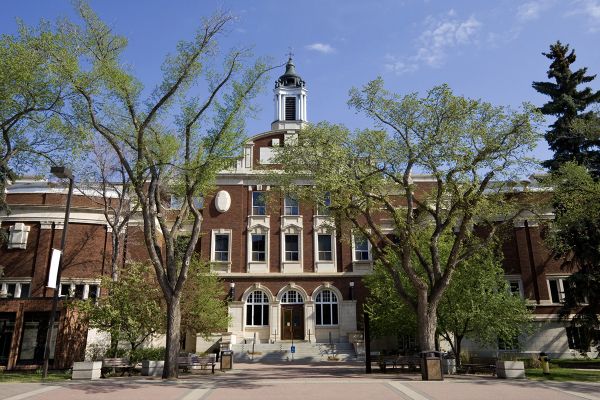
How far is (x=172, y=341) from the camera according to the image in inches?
648

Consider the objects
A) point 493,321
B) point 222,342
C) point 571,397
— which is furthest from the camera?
point 222,342

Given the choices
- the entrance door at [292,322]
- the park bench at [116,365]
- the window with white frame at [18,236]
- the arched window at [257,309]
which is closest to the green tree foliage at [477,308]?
the entrance door at [292,322]

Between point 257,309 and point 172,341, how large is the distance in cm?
1606

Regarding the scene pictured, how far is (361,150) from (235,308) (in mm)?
17662

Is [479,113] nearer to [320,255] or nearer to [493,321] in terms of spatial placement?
[493,321]

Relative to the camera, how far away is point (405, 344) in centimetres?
3034

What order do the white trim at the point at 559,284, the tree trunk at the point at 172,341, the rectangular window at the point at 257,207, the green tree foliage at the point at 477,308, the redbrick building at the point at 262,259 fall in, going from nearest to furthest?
the tree trunk at the point at 172,341
the green tree foliage at the point at 477,308
the redbrick building at the point at 262,259
the white trim at the point at 559,284
the rectangular window at the point at 257,207

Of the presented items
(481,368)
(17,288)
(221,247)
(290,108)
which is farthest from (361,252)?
(17,288)

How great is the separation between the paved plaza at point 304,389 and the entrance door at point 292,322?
15830 millimetres

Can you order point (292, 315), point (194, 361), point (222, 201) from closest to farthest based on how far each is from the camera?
point (194, 361) → point (292, 315) → point (222, 201)

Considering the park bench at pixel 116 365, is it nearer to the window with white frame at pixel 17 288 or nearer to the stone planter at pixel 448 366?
the stone planter at pixel 448 366

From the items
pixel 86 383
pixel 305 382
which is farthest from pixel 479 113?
pixel 86 383

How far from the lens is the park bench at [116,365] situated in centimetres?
1741

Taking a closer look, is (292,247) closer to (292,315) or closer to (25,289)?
(292,315)
